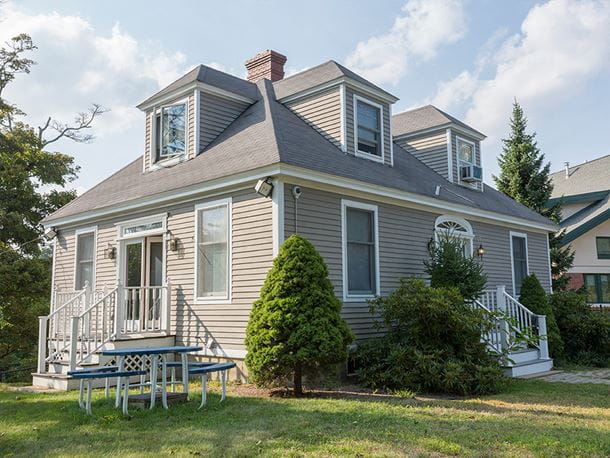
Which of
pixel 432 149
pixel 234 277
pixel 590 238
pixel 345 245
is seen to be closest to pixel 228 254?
pixel 234 277

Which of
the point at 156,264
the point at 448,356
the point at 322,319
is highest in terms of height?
the point at 156,264

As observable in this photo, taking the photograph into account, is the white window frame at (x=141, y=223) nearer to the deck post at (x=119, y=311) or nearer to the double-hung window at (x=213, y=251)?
the double-hung window at (x=213, y=251)

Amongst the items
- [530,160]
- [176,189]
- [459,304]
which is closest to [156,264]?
[176,189]

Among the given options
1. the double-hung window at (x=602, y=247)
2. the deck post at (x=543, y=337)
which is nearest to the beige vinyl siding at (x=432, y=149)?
the deck post at (x=543, y=337)

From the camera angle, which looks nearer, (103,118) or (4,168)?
(4,168)

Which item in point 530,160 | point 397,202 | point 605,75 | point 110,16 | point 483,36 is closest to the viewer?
point 110,16

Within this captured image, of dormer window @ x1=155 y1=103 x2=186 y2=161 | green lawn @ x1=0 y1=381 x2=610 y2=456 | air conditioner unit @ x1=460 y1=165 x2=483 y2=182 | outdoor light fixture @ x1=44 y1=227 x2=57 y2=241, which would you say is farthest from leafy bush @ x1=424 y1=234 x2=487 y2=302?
outdoor light fixture @ x1=44 y1=227 x2=57 y2=241

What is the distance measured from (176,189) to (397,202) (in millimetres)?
4274

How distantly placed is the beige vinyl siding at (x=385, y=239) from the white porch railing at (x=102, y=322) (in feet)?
10.4

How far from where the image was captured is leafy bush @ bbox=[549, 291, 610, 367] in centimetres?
1215

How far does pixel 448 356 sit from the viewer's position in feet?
27.4

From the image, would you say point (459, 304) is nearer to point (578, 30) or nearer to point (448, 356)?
point (448, 356)

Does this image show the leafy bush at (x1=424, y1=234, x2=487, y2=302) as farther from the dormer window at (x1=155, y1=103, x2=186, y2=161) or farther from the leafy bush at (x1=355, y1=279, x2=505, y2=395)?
the dormer window at (x1=155, y1=103, x2=186, y2=161)

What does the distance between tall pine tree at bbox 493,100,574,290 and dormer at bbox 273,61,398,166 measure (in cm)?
1022
